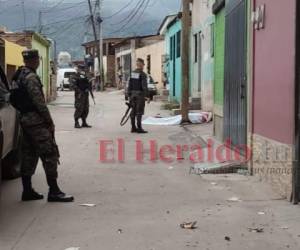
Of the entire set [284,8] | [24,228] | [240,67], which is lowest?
[24,228]

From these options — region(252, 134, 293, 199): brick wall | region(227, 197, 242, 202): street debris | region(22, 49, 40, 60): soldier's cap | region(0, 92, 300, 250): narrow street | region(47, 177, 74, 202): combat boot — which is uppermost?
region(22, 49, 40, 60): soldier's cap

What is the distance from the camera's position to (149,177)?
9859 millimetres

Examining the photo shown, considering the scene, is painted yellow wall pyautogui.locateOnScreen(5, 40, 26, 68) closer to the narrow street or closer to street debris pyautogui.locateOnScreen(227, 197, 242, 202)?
the narrow street

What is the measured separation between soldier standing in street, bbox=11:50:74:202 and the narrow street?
364 mm

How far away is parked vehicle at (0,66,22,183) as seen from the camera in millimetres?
7367

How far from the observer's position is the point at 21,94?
7746 millimetres

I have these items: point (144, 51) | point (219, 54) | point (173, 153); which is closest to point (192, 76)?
point (219, 54)

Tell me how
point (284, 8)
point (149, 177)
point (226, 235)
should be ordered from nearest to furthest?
point (226, 235)
point (284, 8)
point (149, 177)

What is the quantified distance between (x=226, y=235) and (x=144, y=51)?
134 ft

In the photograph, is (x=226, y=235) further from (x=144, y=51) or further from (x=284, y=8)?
(x=144, y=51)

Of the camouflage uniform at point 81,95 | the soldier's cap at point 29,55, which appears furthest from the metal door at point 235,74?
the camouflage uniform at point 81,95

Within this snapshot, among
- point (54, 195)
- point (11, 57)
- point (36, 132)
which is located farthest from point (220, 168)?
point (11, 57)

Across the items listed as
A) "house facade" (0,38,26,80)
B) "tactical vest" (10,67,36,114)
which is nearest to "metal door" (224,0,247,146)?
"tactical vest" (10,67,36,114)

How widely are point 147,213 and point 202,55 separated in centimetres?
1519
